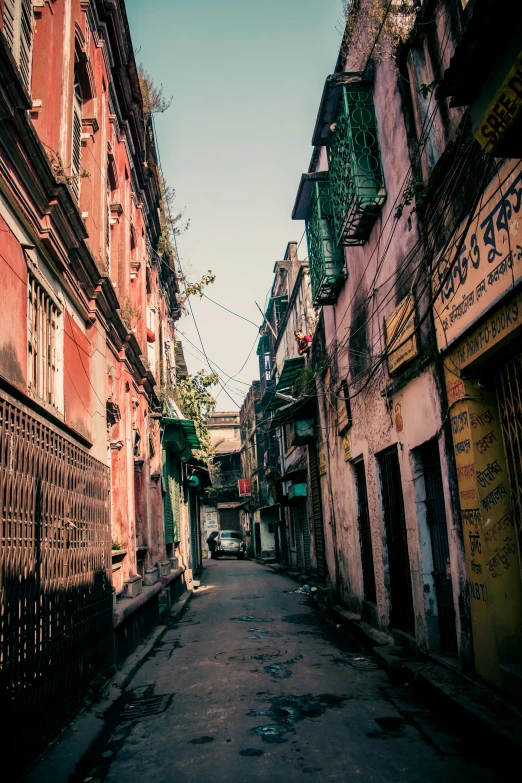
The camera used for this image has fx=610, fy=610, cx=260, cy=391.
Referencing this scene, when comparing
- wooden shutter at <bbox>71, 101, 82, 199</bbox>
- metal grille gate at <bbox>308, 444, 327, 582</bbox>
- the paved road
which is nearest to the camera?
the paved road

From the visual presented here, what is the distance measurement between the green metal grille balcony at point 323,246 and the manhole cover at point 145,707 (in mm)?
7488

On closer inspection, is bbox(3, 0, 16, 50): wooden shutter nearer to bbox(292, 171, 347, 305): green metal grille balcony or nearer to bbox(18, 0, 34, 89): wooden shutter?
bbox(18, 0, 34, 89): wooden shutter

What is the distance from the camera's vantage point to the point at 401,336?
24.9ft

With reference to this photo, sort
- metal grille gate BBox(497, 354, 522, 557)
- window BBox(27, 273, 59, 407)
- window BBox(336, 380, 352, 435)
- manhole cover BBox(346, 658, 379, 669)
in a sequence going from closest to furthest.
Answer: metal grille gate BBox(497, 354, 522, 557) → window BBox(27, 273, 59, 407) → manhole cover BBox(346, 658, 379, 669) → window BBox(336, 380, 352, 435)

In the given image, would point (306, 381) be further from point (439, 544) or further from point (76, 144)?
point (439, 544)

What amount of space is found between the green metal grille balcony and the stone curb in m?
7.28

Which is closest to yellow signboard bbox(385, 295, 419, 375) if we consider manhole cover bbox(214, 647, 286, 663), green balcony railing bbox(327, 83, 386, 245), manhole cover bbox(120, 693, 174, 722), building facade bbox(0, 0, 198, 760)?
green balcony railing bbox(327, 83, 386, 245)

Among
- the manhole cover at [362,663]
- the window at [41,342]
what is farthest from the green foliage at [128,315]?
the manhole cover at [362,663]

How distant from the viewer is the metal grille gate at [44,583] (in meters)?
3.86

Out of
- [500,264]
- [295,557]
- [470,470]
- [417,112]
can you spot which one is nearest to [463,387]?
[470,470]

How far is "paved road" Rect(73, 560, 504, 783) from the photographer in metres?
4.30

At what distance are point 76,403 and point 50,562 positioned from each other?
2.82 meters

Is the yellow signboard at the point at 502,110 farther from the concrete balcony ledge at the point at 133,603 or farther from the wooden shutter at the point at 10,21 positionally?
the concrete balcony ledge at the point at 133,603

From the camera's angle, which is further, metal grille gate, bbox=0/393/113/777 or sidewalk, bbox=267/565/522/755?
sidewalk, bbox=267/565/522/755
